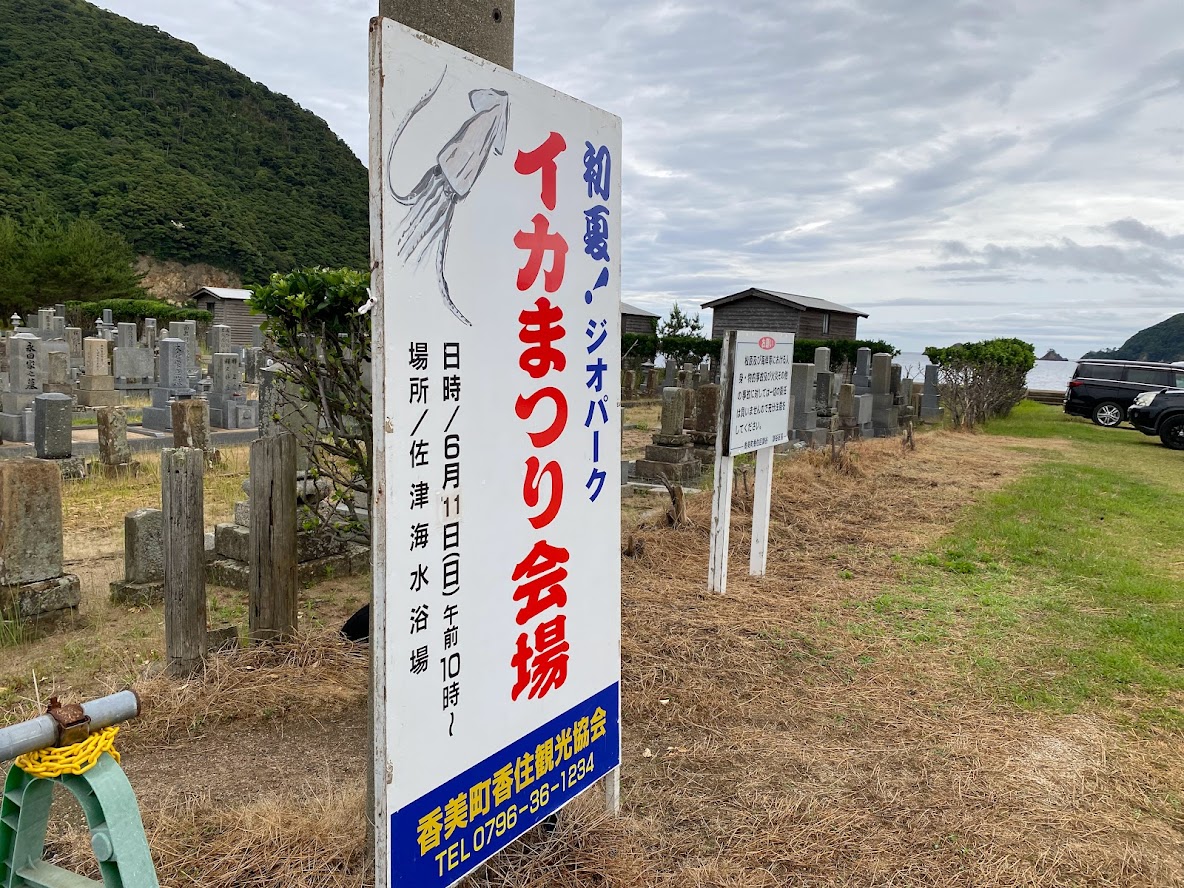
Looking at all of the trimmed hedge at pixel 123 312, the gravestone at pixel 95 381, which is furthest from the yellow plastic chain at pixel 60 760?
the trimmed hedge at pixel 123 312

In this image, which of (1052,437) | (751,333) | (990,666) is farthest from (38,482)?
(1052,437)

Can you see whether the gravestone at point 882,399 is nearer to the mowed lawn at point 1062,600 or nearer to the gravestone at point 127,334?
the mowed lawn at point 1062,600

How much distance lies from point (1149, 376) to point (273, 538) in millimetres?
20514

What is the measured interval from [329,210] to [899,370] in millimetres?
57920

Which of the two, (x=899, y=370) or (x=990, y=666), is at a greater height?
(x=899, y=370)

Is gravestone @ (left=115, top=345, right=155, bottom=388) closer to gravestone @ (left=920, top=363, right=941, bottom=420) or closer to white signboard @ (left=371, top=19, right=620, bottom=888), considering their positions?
white signboard @ (left=371, top=19, right=620, bottom=888)

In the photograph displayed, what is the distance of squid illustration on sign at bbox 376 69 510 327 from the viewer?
1692 mm

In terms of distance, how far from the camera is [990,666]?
173 inches

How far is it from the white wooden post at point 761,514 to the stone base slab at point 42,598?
440cm

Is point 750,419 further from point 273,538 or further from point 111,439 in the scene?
point 111,439

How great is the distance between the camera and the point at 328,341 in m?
3.52

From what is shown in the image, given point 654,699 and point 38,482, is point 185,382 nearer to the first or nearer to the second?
point 38,482

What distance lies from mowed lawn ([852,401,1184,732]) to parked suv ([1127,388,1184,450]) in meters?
6.80

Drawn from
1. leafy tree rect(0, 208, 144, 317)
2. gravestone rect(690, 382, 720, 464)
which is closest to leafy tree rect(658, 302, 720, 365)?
gravestone rect(690, 382, 720, 464)
